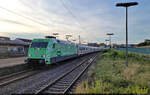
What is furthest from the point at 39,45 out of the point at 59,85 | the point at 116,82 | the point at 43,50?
the point at 116,82

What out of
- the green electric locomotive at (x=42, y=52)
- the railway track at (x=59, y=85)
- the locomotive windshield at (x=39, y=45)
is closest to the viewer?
the railway track at (x=59, y=85)

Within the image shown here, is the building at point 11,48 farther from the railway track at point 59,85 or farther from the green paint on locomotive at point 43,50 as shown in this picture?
the railway track at point 59,85

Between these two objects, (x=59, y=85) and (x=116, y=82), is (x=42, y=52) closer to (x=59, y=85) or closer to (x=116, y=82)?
(x=59, y=85)

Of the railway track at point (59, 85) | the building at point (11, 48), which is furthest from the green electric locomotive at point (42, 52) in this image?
the building at point (11, 48)

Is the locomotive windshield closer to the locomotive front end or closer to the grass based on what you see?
the locomotive front end

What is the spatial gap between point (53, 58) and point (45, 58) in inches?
48.0

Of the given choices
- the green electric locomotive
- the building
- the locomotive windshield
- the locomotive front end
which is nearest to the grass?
the green electric locomotive

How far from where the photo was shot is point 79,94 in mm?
4883

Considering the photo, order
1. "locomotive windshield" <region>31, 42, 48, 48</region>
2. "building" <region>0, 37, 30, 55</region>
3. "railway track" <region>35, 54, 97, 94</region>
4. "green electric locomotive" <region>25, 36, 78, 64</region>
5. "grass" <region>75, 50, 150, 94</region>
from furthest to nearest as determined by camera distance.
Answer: "building" <region>0, 37, 30, 55</region>
"locomotive windshield" <region>31, 42, 48, 48</region>
"green electric locomotive" <region>25, 36, 78, 64</region>
"railway track" <region>35, 54, 97, 94</region>
"grass" <region>75, 50, 150, 94</region>

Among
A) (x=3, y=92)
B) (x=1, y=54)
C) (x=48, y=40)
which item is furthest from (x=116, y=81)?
(x=1, y=54)

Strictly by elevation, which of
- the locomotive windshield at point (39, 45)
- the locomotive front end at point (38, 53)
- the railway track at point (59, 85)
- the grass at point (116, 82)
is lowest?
the railway track at point (59, 85)

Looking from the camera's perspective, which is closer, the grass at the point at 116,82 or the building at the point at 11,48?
the grass at the point at 116,82

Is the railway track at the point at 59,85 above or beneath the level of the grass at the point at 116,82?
beneath

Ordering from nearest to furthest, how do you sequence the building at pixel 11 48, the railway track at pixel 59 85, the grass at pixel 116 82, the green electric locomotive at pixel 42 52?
the grass at pixel 116 82, the railway track at pixel 59 85, the green electric locomotive at pixel 42 52, the building at pixel 11 48
